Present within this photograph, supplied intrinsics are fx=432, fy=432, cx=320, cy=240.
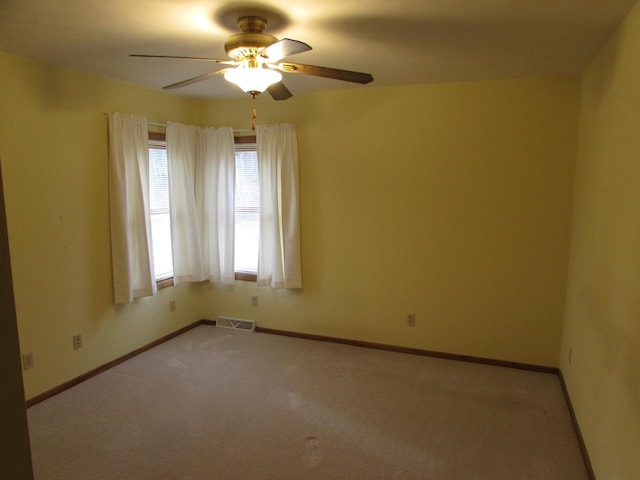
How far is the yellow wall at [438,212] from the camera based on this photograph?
3.46 metres

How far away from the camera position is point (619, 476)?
1.93 m

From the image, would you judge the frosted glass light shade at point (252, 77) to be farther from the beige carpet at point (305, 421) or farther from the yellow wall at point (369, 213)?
the beige carpet at point (305, 421)

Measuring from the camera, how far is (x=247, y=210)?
450 cm

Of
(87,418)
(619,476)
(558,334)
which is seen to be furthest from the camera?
(558,334)

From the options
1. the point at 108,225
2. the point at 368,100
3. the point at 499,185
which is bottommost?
the point at 108,225

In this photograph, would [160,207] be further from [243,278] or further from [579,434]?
[579,434]

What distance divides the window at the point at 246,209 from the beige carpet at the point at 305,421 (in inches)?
40.3

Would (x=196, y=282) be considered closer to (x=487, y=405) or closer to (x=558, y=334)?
(x=487, y=405)

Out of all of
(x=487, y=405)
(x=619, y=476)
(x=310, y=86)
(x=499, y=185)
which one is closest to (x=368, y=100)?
(x=310, y=86)

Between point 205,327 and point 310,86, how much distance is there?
2754 millimetres

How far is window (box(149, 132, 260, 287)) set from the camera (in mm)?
4102

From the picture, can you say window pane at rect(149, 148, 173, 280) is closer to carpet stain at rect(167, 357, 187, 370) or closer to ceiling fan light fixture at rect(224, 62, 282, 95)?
carpet stain at rect(167, 357, 187, 370)

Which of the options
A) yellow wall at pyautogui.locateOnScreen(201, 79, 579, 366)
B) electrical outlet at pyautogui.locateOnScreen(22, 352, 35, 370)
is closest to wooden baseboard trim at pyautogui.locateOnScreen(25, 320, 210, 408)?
electrical outlet at pyautogui.locateOnScreen(22, 352, 35, 370)

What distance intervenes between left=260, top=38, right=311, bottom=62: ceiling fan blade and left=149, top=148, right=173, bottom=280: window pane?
7.61 feet
